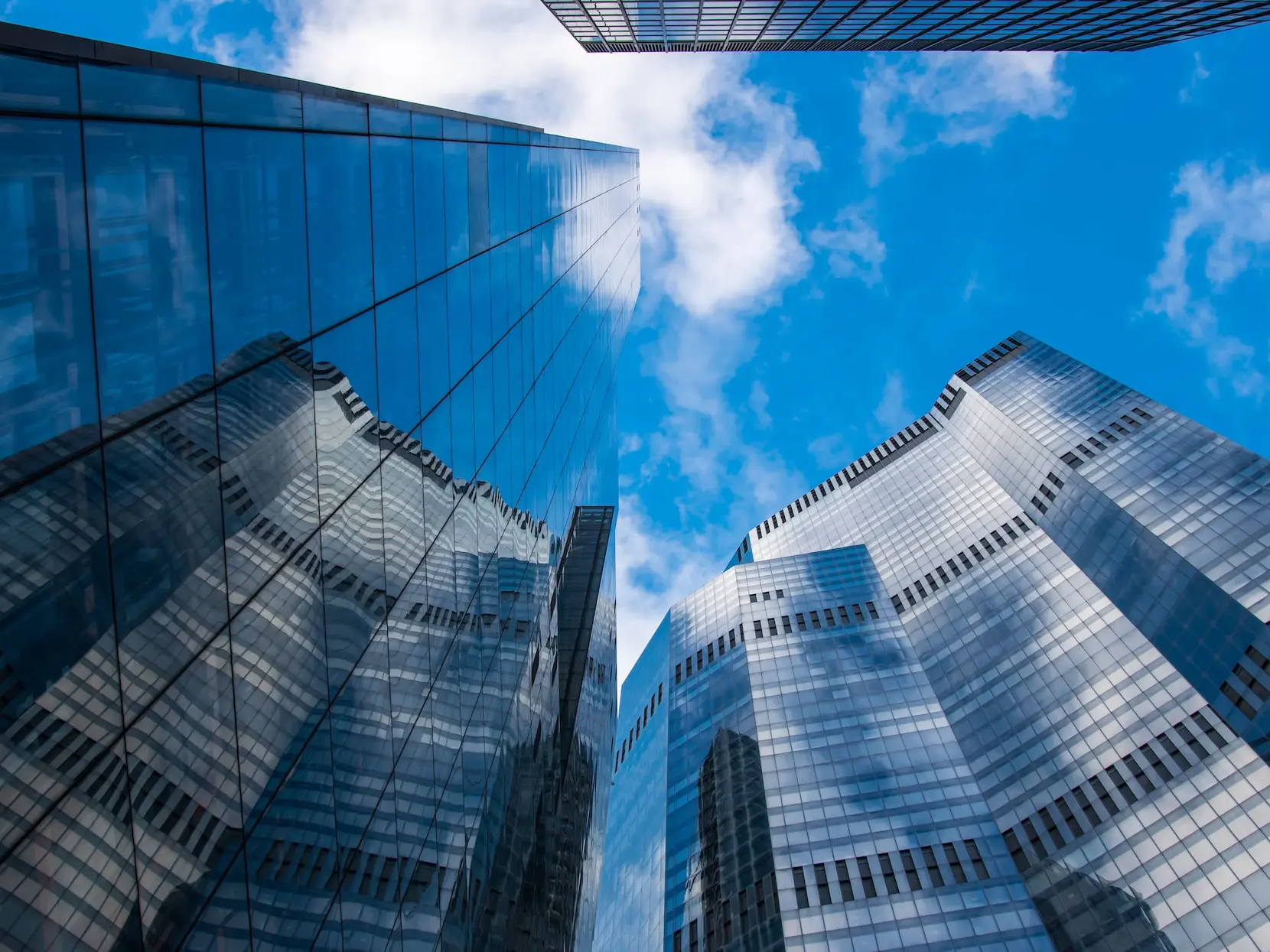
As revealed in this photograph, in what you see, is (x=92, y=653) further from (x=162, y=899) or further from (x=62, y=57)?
(x=62, y=57)

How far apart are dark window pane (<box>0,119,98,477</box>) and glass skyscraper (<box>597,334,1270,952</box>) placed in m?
76.9

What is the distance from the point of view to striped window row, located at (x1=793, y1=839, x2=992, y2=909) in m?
73.1

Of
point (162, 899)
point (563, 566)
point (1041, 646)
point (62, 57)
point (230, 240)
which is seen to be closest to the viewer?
point (62, 57)

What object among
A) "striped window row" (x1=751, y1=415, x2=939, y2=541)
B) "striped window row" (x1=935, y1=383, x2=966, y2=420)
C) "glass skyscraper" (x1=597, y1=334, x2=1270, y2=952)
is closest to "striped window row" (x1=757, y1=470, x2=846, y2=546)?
"striped window row" (x1=751, y1=415, x2=939, y2=541)

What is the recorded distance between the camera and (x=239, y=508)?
983 cm

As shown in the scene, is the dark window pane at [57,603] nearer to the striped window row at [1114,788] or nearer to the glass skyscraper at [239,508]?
the glass skyscraper at [239,508]

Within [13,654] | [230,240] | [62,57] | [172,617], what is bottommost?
[13,654]

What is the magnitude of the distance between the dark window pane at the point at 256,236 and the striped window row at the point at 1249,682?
90.4 meters

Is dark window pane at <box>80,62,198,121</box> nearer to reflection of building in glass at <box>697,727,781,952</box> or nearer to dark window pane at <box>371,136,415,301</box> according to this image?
dark window pane at <box>371,136,415,301</box>

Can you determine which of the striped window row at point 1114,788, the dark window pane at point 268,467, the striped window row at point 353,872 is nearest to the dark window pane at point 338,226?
the dark window pane at point 268,467

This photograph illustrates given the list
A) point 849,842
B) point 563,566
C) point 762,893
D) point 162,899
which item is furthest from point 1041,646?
point 162,899

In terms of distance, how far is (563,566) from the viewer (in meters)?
47.5

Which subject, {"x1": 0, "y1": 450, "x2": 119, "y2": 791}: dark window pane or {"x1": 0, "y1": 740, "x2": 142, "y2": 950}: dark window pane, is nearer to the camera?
{"x1": 0, "y1": 450, "x2": 119, "y2": 791}: dark window pane

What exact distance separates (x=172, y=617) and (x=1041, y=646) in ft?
351
